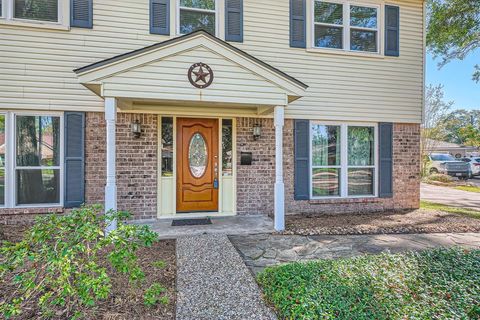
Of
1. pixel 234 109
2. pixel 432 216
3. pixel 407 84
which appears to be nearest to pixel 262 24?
pixel 234 109

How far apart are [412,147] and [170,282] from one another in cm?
736

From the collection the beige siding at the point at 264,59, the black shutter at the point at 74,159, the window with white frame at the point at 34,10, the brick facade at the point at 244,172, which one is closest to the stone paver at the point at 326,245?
the brick facade at the point at 244,172

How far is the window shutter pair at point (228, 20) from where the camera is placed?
6094mm

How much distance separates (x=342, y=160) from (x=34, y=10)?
25.7 ft

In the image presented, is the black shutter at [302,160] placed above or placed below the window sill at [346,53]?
below

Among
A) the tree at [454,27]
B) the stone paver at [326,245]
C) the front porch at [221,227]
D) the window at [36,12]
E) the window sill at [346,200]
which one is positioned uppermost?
the tree at [454,27]

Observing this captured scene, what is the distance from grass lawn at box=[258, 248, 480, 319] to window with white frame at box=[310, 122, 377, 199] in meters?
3.59

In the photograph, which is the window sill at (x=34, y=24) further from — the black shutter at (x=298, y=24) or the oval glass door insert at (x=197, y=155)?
the black shutter at (x=298, y=24)

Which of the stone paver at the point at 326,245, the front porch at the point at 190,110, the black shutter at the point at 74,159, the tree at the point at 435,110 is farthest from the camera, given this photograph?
the tree at the point at 435,110

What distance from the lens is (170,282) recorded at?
131 inches

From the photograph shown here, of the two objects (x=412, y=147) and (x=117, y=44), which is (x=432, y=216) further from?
(x=117, y=44)

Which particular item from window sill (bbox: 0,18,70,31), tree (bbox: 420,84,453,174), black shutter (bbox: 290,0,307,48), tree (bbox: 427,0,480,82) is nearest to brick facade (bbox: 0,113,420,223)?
window sill (bbox: 0,18,70,31)

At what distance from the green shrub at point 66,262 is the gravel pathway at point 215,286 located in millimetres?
642

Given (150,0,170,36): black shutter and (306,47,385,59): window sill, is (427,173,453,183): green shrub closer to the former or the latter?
(306,47,385,59): window sill
